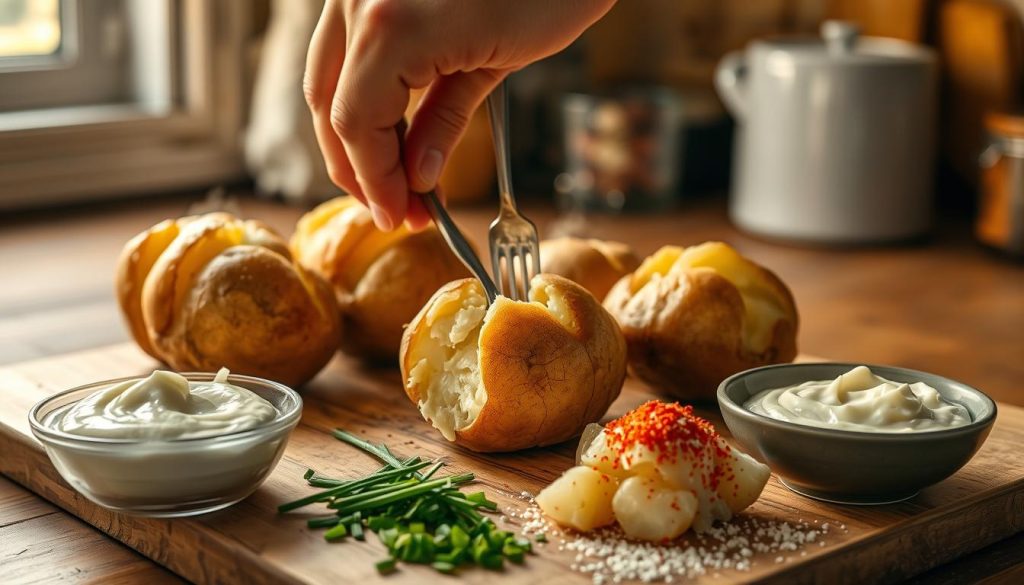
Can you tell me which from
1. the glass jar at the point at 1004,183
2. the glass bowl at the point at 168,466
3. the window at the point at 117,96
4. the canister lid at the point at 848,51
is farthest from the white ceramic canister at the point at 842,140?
the glass bowl at the point at 168,466

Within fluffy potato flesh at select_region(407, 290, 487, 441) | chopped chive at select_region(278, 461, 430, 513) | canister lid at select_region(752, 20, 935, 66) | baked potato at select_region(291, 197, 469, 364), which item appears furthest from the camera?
canister lid at select_region(752, 20, 935, 66)

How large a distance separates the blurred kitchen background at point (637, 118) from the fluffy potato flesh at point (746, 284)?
1112 mm

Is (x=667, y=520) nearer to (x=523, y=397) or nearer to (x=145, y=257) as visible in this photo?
(x=523, y=397)

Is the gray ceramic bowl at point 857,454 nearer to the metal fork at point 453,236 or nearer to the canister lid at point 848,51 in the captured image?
the metal fork at point 453,236

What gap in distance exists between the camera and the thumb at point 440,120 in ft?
4.09

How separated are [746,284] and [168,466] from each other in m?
0.58

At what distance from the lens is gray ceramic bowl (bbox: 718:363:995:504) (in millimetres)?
915

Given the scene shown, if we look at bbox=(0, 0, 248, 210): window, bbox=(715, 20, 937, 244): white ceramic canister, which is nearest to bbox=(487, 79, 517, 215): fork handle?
bbox=(715, 20, 937, 244): white ceramic canister

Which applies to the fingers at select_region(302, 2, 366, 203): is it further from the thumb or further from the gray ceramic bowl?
the gray ceramic bowl

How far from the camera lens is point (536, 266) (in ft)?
3.95

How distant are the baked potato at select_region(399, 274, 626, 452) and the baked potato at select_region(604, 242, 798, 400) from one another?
77mm

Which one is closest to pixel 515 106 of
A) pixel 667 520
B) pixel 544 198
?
pixel 544 198

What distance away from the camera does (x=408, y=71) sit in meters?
1.12

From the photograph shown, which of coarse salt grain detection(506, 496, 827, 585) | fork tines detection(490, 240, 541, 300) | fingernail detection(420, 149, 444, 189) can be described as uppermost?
fingernail detection(420, 149, 444, 189)
